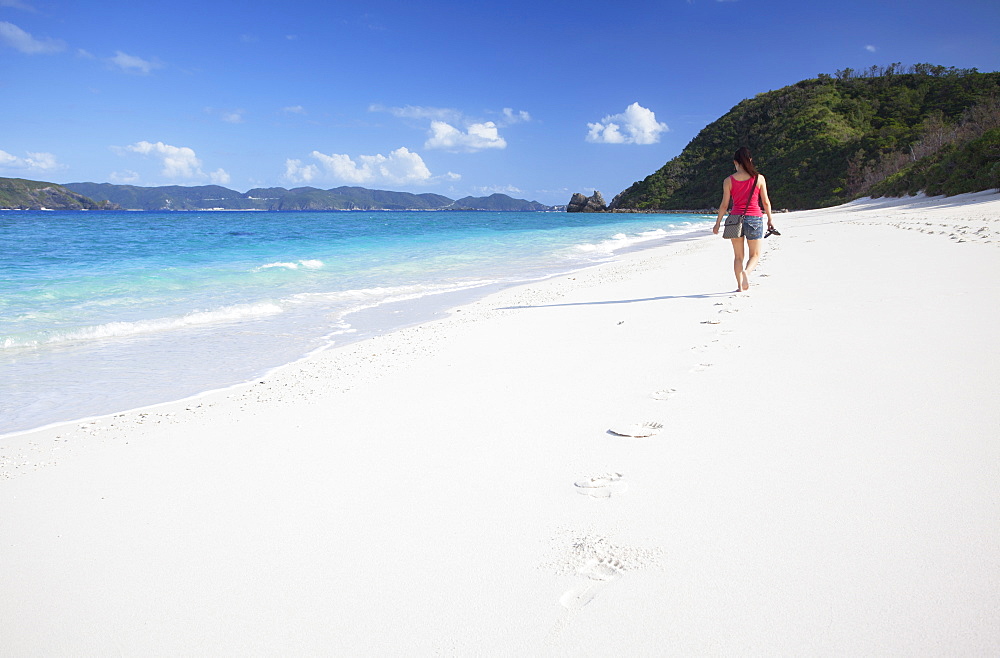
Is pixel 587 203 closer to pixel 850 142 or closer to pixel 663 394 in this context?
pixel 850 142

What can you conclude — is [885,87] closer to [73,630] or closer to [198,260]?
[198,260]

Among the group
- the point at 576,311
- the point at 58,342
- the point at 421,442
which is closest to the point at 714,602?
the point at 421,442

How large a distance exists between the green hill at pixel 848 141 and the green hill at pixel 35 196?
118 meters

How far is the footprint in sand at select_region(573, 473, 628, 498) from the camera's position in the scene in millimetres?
2305

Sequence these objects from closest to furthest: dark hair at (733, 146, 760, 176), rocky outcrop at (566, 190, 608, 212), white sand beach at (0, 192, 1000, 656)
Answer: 1. white sand beach at (0, 192, 1000, 656)
2. dark hair at (733, 146, 760, 176)
3. rocky outcrop at (566, 190, 608, 212)

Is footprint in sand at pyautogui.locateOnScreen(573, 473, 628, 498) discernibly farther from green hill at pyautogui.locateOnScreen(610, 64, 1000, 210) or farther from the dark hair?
green hill at pyautogui.locateOnScreen(610, 64, 1000, 210)

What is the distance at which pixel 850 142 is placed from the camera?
6669cm

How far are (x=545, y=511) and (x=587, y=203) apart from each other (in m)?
136

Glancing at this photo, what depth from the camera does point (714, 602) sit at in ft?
5.21

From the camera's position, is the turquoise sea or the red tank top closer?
the turquoise sea

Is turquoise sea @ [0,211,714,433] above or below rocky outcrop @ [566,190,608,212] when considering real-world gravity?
below

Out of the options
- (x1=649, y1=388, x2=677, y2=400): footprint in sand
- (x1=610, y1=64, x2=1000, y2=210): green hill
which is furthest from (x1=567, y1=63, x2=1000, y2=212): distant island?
(x1=649, y1=388, x2=677, y2=400): footprint in sand

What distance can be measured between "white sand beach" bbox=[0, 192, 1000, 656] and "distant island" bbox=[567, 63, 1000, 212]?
2553cm

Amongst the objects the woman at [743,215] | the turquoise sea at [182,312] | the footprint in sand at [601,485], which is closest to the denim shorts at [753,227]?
the woman at [743,215]
